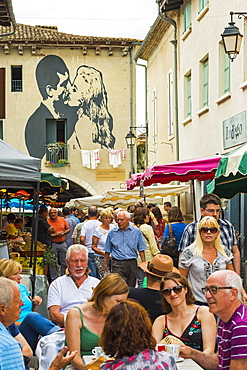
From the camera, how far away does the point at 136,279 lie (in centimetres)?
1116

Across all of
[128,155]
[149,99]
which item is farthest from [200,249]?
[128,155]

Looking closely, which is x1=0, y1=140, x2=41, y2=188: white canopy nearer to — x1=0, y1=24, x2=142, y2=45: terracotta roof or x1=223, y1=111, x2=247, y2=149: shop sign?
x1=223, y1=111, x2=247, y2=149: shop sign

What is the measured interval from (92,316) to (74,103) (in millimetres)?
31504

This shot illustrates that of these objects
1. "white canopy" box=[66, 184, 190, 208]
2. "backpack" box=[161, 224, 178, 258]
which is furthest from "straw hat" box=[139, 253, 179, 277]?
"white canopy" box=[66, 184, 190, 208]

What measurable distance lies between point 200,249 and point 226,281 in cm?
264

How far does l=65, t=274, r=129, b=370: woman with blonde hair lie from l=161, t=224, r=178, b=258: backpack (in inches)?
193

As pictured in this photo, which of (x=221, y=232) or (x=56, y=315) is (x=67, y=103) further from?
(x=56, y=315)

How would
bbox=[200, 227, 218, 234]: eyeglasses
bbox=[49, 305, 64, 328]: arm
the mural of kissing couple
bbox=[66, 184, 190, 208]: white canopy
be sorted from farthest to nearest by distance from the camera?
the mural of kissing couple < bbox=[66, 184, 190, 208]: white canopy < bbox=[200, 227, 218, 234]: eyeglasses < bbox=[49, 305, 64, 328]: arm

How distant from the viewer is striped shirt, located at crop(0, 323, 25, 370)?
4.12m

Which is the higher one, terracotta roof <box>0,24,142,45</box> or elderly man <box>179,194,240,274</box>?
terracotta roof <box>0,24,142,45</box>

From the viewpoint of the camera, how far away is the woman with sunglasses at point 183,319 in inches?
207

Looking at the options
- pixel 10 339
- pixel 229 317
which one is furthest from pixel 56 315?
pixel 229 317

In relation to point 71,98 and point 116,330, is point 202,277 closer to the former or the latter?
point 116,330

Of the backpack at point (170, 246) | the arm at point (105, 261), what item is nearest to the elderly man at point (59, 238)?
the arm at point (105, 261)
